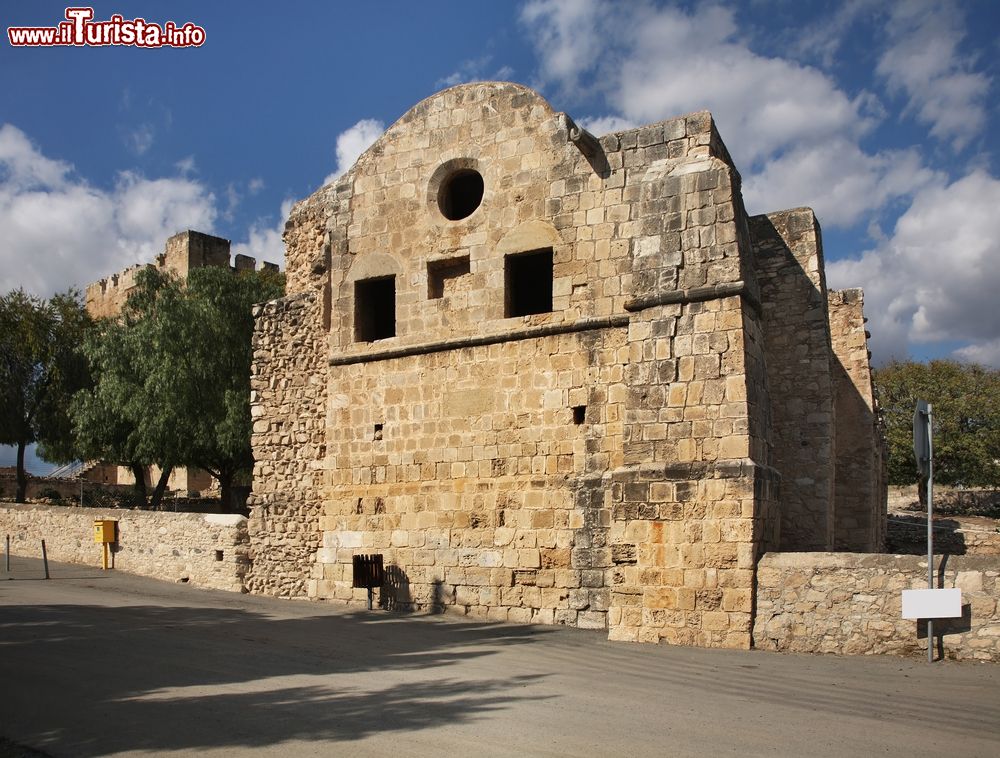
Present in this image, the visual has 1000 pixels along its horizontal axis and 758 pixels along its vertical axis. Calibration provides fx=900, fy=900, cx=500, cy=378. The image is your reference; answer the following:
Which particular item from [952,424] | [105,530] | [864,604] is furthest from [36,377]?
[952,424]

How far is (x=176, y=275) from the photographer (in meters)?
31.4

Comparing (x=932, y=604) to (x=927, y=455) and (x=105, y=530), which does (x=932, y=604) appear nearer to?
(x=927, y=455)

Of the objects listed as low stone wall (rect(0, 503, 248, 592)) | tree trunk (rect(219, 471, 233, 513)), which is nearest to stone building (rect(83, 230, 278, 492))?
tree trunk (rect(219, 471, 233, 513))

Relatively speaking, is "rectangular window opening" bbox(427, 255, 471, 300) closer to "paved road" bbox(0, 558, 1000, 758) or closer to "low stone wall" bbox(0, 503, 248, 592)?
"paved road" bbox(0, 558, 1000, 758)

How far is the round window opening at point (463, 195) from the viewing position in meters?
12.7

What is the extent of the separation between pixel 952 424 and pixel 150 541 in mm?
25762

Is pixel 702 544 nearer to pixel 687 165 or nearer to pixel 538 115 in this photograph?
pixel 687 165

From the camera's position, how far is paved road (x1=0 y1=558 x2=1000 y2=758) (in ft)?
17.4

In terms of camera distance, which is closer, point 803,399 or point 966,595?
point 966,595

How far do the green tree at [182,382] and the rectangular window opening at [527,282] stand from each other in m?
10.6

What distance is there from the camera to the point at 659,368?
31.2 feet

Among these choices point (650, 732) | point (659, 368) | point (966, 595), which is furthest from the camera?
point (659, 368)

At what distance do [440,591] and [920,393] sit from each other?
25295mm

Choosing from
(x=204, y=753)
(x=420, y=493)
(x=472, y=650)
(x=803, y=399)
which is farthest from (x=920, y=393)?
(x=204, y=753)
